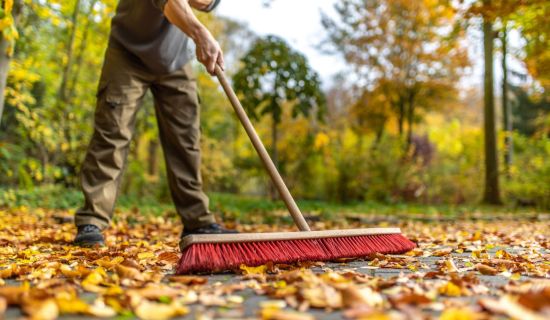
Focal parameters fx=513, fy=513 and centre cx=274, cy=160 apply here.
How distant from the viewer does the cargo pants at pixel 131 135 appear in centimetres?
284

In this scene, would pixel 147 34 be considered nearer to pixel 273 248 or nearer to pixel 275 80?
pixel 273 248

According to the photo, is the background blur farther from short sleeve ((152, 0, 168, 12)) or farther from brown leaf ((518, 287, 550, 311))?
brown leaf ((518, 287, 550, 311))

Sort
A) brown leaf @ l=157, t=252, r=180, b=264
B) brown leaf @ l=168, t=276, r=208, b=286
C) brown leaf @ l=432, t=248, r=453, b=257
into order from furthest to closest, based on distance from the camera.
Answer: brown leaf @ l=432, t=248, r=453, b=257
brown leaf @ l=157, t=252, r=180, b=264
brown leaf @ l=168, t=276, r=208, b=286

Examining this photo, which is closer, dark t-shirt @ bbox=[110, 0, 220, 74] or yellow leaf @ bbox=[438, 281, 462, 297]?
yellow leaf @ bbox=[438, 281, 462, 297]

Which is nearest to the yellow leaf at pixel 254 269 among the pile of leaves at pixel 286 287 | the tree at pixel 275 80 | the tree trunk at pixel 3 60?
the pile of leaves at pixel 286 287

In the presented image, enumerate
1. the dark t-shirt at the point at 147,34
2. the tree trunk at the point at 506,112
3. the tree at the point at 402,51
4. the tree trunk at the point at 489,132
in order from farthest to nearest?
the tree at the point at 402,51 < the tree trunk at the point at 506,112 < the tree trunk at the point at 489,132 < the dark t-shirt at the point at 147,34

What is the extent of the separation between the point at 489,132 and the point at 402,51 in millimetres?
4438

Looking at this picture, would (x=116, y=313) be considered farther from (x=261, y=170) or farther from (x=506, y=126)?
(x=506, y=126)

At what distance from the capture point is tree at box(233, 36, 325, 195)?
7414 mm

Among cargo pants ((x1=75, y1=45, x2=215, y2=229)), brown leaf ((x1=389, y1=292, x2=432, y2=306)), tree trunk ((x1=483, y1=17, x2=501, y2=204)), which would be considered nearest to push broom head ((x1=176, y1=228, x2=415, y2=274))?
brown leaf ((x1=389, y1=292, x2=432, y2=306))

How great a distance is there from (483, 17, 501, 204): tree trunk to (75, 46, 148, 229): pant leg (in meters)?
7.25

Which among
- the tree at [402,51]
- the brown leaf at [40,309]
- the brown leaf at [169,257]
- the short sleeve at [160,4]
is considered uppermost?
the tree at [402,51]

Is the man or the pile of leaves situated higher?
the man

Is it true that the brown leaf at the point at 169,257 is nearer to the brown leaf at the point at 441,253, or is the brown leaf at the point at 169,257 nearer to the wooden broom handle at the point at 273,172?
the wooden broom handle at the point at 273,172
